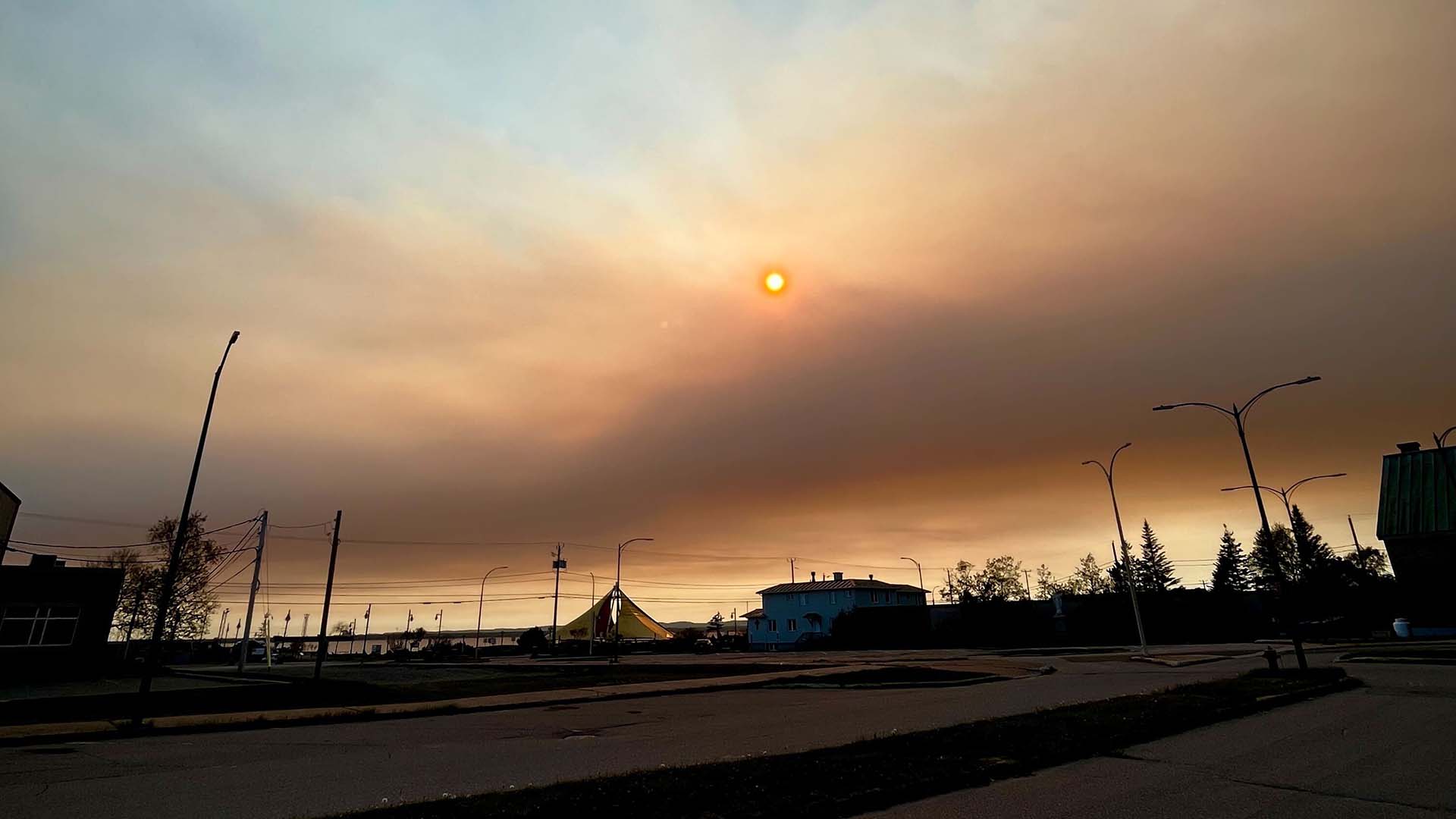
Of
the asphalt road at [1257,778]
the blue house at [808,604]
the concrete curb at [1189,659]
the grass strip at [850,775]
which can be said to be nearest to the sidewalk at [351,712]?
the concrete curb at [1189,659]

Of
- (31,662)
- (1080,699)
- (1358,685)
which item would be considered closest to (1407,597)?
(1358,685)

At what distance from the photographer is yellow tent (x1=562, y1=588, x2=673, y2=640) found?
3002 inches

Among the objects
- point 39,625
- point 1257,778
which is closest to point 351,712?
point 1257,778

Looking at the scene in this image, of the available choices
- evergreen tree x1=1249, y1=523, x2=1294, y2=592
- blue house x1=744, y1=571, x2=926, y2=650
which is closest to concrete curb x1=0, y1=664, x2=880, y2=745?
blue house x1=744, y1=571, x2=926, y2=650

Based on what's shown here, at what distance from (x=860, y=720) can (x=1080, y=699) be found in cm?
704

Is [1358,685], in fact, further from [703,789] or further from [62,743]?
[62,743]

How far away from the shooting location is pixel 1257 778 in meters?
10.4

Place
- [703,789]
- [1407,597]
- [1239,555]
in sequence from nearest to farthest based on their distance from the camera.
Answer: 1. [703,789]
2. [1407,597]
3. [1239,555]

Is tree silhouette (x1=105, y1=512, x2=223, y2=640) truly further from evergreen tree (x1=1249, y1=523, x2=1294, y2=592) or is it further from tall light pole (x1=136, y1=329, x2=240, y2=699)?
evergreen tree (x1=1249, y1=523, x2=1294, y2=592)

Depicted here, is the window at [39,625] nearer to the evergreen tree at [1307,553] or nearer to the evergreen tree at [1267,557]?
the evergreen tree at [1307,553]

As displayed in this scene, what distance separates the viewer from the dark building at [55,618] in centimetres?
3944

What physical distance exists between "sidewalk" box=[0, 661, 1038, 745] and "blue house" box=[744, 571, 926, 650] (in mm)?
68892

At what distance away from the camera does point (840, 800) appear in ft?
30.2

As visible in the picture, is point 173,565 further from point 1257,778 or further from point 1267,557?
point 1267,557
